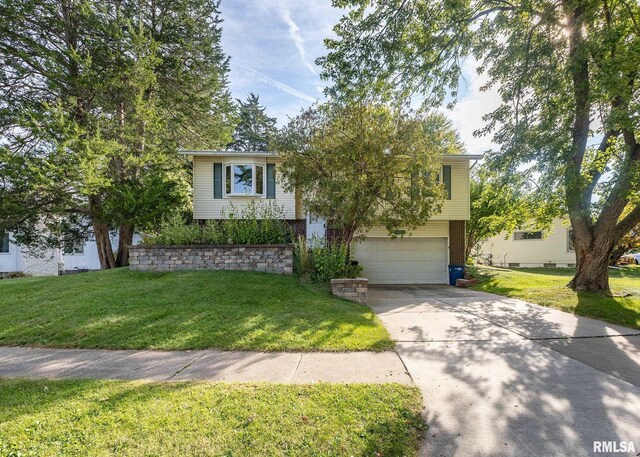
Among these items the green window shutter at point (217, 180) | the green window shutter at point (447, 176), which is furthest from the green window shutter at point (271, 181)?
the green window shutter at point (447, 176)

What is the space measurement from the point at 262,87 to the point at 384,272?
11775 mm

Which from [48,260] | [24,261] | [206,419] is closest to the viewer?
[206,419]

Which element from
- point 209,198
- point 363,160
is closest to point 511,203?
point 363,160

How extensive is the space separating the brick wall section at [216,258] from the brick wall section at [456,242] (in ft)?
25.8

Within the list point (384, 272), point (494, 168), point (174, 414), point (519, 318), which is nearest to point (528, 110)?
point (494, 168)

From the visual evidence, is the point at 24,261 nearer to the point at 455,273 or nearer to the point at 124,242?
the point at 124,242

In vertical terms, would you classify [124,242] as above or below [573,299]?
above

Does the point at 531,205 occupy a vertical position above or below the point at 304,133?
below

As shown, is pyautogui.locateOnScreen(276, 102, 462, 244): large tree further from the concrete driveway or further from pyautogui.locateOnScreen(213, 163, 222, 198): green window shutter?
pyautogui.locateOnScreen(213, 163, 222, 198): green window shutter

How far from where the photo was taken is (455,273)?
1292 centimetres

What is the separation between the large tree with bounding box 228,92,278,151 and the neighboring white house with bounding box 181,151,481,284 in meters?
16.3

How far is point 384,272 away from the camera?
43.6 feet

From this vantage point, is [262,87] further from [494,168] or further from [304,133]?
[494,168]

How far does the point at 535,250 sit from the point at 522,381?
68.0 feet
